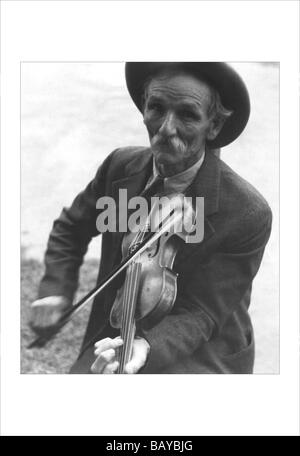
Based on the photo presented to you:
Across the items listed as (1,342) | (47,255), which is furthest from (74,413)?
(47,255)

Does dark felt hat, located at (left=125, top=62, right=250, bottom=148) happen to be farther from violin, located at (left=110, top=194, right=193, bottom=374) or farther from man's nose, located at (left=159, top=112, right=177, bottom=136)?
violin, located at (left=110, top=194, right=193, bottom=374)

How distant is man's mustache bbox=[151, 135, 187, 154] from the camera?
20.5ft

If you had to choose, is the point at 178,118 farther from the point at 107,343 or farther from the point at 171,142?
the point at 107,343

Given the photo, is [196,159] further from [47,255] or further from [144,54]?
[47,255]

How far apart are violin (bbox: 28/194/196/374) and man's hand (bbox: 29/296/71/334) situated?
0.07 meters

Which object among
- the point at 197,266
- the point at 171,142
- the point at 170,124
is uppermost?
the point at 170,124

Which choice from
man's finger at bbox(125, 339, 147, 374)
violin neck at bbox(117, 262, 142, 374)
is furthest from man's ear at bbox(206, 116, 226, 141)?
man's finger at bbox(125, 339, 147, 374)

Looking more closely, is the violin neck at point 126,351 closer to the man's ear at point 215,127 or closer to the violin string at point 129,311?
the violin string at point 129,311

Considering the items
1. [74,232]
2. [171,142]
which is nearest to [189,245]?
[171,142]

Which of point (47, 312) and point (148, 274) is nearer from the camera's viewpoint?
point (148, 274)

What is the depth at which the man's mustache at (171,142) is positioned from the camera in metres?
6.26

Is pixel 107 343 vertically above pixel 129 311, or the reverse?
pixel 129 311

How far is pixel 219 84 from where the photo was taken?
20.5 ft

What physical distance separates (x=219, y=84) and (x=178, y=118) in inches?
14.3
